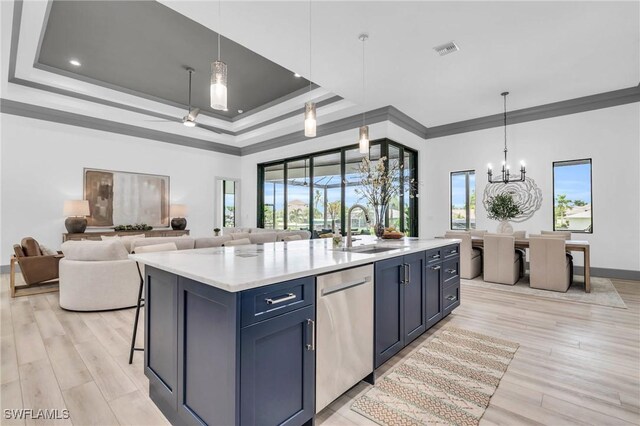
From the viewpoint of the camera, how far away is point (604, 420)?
170 centimetres

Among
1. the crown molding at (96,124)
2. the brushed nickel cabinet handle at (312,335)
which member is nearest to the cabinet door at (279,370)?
the brushed nickel cabinet handle at (312,335)

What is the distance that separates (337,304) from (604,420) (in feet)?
5.41

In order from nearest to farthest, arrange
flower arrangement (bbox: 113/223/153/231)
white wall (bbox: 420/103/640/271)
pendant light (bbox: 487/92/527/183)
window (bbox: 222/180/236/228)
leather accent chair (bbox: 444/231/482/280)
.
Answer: white wall (bbox: 420/103/640/271) < leather accent chair (bbox: 444/231/482/280) < pendant light (bbox: 487/92/527/183) < flower arrangement (bbox: 113/223/153/231) < window (bbox: 222/180/236/228)

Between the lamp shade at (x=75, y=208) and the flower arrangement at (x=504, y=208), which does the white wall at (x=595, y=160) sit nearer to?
the flower arrangement at (x=504, y=208)

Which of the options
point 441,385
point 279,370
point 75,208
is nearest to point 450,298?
point 441,385

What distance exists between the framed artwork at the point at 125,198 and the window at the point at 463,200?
699 centimetres

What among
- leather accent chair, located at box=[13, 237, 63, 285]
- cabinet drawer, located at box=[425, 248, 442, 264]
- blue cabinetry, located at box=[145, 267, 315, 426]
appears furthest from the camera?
leather accent chair, located at box=[13, 237, 63, 285]

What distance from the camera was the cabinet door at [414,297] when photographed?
2.44m

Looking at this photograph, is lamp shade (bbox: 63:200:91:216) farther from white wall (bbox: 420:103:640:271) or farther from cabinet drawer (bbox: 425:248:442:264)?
white wall (bbox: 420:103:640:271)

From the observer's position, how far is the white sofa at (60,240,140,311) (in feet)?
11.5

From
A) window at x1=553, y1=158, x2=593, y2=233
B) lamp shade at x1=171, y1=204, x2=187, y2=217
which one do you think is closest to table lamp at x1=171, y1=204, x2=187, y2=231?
lamp shade at x1=171, y1=204, x2=187, y2=217

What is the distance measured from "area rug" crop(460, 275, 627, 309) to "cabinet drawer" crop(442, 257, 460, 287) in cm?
172

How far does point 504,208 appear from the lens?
5594 millimetres

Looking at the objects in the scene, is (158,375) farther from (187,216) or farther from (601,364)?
(187,216)
